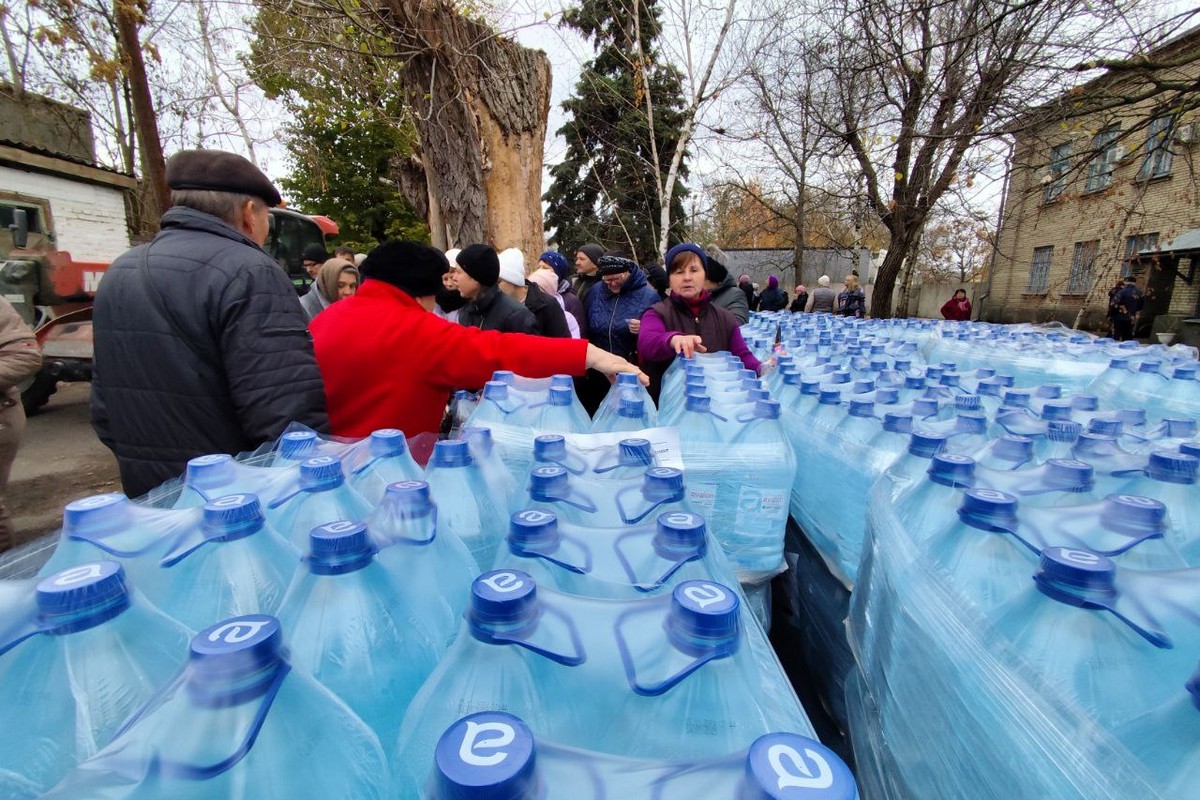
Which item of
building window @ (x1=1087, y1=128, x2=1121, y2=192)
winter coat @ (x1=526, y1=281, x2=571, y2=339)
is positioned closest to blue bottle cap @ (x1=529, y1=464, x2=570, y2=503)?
winter coat @ (x1=526, y1=281, x2=571, y2=339)

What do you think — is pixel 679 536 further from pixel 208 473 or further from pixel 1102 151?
pixel 1102 151

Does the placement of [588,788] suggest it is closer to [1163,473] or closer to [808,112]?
[1163,473]

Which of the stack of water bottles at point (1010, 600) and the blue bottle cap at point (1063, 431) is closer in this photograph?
the stack of water bottles at point (1010, 600)

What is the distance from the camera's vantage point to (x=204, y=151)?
5.96ft

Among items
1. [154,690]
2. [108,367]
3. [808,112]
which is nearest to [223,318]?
[108,367]

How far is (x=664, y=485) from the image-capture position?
45.6 inches

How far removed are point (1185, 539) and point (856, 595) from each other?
686mm

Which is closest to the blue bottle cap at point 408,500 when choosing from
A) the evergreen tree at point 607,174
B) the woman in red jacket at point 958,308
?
the woman in red jacket at point 958,308

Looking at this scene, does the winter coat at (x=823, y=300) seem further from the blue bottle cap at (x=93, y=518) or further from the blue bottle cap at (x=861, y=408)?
the blue bottle cap at (x=93, y=518)

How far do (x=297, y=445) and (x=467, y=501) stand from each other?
0.52 m

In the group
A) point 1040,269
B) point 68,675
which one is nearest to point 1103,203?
point 1040,269

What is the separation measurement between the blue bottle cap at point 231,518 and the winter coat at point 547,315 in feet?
11.1

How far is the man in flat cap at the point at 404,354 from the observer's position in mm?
2062

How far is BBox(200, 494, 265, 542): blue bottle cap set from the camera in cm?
84
